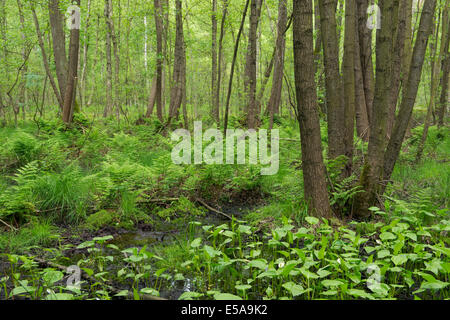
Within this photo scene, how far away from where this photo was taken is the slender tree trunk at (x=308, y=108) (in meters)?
3.56

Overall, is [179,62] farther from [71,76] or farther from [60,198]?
[60,198]

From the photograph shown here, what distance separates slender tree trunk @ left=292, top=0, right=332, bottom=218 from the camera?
3559 millimetres

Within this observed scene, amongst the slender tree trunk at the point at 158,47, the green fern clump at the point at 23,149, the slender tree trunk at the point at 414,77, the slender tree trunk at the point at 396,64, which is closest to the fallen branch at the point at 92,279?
the slender tree trunk at the point at 414,77

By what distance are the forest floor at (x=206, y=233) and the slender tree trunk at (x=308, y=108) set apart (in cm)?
32

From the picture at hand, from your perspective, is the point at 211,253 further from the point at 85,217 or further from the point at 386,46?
the point at 386,46

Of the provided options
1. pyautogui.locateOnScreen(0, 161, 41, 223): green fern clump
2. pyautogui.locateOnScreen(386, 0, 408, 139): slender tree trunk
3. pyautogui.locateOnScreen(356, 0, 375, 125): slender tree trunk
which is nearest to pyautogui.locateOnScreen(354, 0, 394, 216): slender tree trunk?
pyautogui.locateOnScreen(386, 0, 408, 139): slender tree trunk

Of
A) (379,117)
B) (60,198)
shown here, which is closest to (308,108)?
(379,117)

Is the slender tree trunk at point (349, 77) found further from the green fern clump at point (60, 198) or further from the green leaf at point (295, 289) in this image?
the green fern clump at point (60, 198)

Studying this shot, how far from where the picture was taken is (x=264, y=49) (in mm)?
24562

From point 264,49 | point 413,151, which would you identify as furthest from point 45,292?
point 264,49

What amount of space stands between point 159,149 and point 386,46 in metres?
6.06

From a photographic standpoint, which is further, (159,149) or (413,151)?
(159,149)

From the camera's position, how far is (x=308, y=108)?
3.70 meters

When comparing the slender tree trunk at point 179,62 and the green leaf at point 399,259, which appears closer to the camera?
the green leaf at point 399,259
